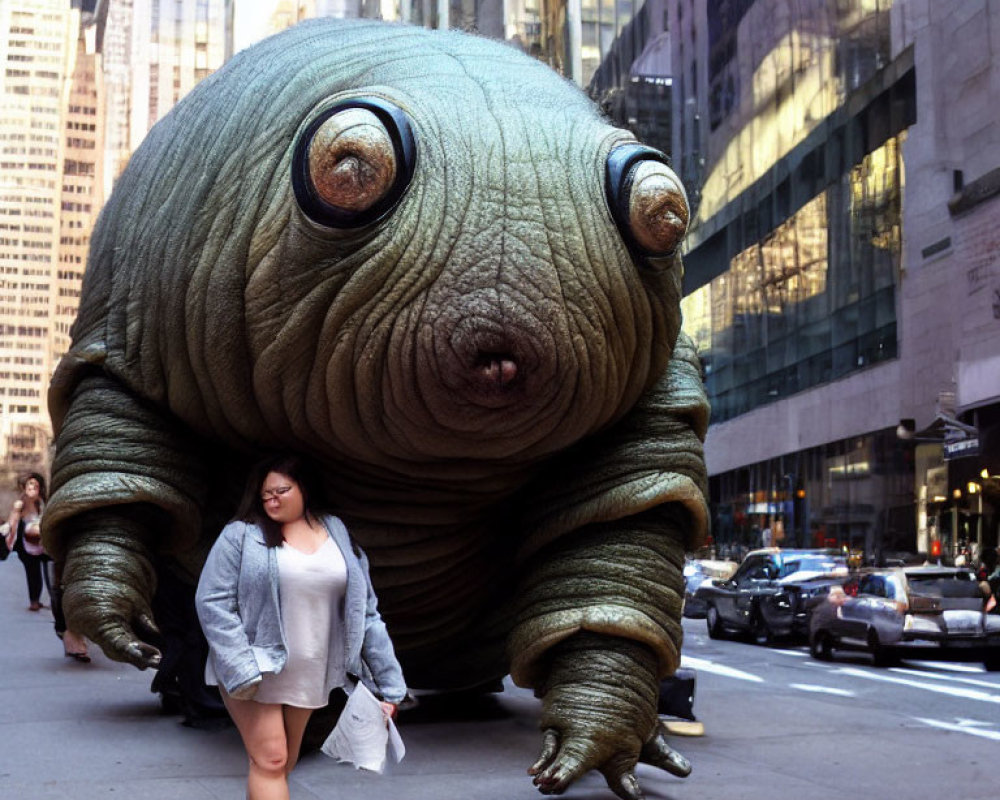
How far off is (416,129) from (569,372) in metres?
1.01

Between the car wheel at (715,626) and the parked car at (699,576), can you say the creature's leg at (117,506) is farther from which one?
the parked car at (699,576)

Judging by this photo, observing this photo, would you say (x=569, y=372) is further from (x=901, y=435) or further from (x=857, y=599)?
(x=901, y=435)

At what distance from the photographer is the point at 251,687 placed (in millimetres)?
4020

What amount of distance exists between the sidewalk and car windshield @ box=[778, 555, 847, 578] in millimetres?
12615

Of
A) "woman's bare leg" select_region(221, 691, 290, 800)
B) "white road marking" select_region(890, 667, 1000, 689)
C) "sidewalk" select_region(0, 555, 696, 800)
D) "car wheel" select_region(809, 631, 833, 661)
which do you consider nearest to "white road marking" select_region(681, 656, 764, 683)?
"white road marking" select_region(890, 667, 1000, 689)

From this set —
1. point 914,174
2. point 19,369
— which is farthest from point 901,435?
point 19,369

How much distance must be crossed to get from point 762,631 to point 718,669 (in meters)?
5.92

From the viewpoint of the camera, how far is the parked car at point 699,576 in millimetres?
23609

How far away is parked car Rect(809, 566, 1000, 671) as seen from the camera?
15.7m

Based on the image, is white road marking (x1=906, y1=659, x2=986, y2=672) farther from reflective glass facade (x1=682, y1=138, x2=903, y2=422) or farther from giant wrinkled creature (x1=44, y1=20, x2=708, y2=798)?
reflective glass facade (x1=682, y1=138, x2=903, y2=422)

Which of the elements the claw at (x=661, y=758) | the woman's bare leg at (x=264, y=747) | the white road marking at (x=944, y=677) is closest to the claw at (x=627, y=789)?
the claw at (x=661, y=758)

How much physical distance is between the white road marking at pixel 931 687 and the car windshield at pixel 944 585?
2.11 meters

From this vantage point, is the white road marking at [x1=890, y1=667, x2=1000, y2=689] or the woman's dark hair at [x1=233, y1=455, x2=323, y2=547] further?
the white road marking at [x1=890, y1=667, x2=1000, y2=689]

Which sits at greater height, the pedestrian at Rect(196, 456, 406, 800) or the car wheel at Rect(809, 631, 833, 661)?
the pedestrian at Rect(196, 456, 406, 800)
